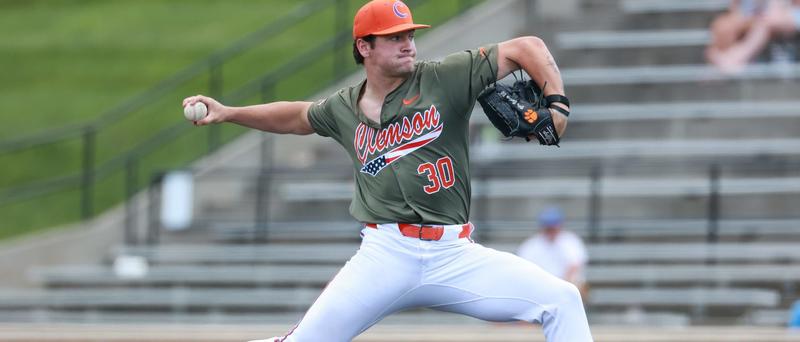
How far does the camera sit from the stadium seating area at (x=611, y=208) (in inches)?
511

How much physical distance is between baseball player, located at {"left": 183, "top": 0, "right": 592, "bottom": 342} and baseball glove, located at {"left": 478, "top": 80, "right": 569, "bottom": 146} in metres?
0.05

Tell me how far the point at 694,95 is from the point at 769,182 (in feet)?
5.48

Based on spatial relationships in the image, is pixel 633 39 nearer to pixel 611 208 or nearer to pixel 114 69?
pixel 611 208

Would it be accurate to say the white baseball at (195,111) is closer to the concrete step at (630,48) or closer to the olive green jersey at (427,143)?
the olive green jersey at (427,143)

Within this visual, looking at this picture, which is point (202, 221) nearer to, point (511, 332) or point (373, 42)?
point (511, 332)

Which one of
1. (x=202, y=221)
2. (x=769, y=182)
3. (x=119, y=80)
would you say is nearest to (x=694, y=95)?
(x=769, y=182)

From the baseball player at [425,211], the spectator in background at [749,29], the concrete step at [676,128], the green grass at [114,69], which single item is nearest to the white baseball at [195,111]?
the baseball player at [425,211]

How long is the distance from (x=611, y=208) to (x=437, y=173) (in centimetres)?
787

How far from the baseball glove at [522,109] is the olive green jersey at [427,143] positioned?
8cm

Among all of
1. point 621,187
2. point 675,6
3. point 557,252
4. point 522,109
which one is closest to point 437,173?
point 522,109

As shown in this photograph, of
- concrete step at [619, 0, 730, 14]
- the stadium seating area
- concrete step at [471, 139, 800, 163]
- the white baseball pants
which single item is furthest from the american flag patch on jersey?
concrete step at [619, 0, 730, 14]

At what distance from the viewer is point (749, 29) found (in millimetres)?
14188

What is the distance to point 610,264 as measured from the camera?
13477 mm

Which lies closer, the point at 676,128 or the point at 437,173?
the point at 437,173
